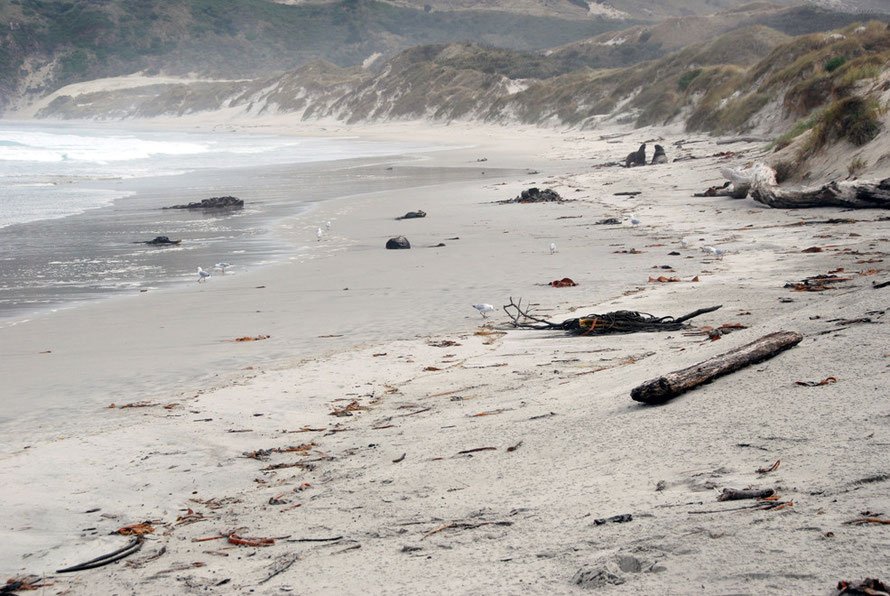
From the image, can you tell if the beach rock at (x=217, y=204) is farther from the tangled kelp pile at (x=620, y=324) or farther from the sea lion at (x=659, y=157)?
the tangled kelp pile at (x=620, y=324)

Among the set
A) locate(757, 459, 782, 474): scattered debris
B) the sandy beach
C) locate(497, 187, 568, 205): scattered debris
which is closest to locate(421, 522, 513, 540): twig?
the sandy beach

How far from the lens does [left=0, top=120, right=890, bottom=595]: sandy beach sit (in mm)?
2502

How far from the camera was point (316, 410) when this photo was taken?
501 centimetres

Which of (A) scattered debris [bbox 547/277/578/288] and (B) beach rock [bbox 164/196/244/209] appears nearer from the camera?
(A) scattered debris [bbox 547/277/578/288]

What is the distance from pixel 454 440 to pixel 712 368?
4.37 feet

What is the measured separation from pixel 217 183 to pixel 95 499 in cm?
2288

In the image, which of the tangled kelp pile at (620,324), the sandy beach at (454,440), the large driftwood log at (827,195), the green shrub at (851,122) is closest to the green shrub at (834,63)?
Result: the green shrub at (851,122)

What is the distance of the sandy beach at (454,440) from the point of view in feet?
8.21

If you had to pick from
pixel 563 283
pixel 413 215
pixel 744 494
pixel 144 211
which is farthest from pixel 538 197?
pixel 744 494

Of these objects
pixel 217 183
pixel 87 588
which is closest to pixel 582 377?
pixel 87 588

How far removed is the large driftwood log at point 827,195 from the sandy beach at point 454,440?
2.63m

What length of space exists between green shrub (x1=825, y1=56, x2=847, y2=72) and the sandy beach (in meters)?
15.7

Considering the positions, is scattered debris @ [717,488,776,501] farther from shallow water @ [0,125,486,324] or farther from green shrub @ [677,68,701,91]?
green shrub @ [677,68,701,91]

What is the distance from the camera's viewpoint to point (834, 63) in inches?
895
